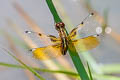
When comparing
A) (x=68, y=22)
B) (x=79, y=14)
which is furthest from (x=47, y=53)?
(x=79, y=14)

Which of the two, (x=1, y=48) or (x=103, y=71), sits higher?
(x=1, y=48)

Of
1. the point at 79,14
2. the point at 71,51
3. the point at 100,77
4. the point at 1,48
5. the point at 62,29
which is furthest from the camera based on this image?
the point at 79,14

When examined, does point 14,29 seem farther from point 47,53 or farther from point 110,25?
point 47,53

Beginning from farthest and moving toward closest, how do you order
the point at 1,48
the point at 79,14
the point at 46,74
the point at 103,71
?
the point at 79,14
the point at 1,48
the point at 46,74
the point at 103,71

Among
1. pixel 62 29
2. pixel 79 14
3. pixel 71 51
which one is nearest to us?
pixel 71 51

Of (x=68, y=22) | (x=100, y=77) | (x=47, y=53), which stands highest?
(x=68, y=22)

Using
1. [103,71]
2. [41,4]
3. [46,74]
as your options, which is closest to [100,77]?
[103,71]

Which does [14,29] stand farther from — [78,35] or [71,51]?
[71,51]

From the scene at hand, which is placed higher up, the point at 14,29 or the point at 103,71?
the point at 14,29

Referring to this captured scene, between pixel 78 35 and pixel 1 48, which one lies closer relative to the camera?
pixel 78 35
